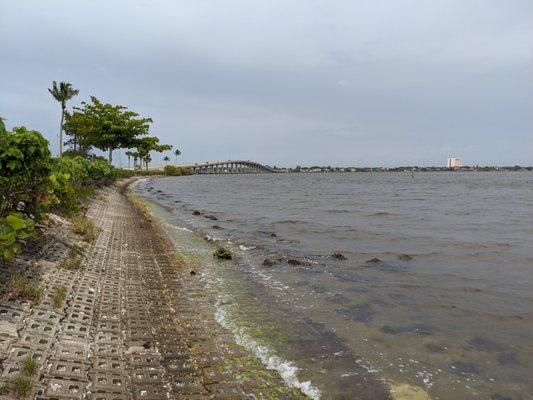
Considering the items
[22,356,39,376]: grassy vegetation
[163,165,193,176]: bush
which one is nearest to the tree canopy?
[22,356,39,376]: grassy vegetation

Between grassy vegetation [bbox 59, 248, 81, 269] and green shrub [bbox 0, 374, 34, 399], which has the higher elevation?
grassy vegetation [bbox 59, 248, 81, 269]

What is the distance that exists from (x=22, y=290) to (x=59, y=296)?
1.88 feet

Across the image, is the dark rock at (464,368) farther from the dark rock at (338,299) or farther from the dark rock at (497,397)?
the dark rock at (338,299)

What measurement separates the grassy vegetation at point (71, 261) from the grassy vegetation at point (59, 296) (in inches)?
46.8

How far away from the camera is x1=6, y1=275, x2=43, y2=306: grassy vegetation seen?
6469mm

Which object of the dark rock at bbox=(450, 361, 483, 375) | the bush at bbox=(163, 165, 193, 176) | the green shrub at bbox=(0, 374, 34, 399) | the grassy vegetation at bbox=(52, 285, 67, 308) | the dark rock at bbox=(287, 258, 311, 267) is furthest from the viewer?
the bush at bbox=(163, 165, 193, 176)

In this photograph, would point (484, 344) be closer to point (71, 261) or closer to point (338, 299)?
point (338, 299)

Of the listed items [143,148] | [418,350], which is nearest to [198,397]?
[418,350]

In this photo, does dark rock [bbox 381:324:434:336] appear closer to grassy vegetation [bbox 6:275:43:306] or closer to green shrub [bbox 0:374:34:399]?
green shrub [bbox 0:374:34:399]

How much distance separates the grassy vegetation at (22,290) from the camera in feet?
21.2

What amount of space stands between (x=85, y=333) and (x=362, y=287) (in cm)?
668

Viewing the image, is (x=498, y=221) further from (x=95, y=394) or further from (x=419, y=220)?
(x=95, y=394)

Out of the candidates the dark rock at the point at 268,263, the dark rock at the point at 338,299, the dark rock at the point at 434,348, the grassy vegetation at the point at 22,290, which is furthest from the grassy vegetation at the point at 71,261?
the dark rock at the point at 434,348

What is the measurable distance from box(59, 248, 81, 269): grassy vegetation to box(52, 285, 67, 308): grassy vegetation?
1190 mm
